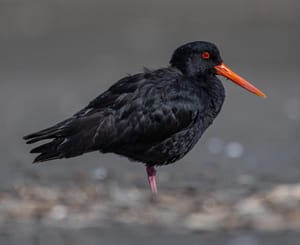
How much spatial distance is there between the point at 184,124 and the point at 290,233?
272 centimetres

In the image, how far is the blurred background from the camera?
28.7ft

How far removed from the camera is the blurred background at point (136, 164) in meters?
8.75

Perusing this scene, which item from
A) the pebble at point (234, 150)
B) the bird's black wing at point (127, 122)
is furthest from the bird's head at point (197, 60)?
the pebble at point (234, 150)

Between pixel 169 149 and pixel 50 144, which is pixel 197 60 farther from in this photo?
pixel 50 144

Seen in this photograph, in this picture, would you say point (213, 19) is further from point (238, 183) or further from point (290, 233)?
point (290, 233)

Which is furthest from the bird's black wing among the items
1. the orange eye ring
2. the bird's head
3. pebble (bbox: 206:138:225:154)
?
pebble (bbox: 206:138:225:154)

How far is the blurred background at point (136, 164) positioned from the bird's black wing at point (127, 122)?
1.48 feet

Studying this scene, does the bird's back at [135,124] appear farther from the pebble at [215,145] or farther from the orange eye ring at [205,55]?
the pebble at [215,145]

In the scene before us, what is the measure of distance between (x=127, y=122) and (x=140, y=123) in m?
0.13

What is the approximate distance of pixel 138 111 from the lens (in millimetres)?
10711

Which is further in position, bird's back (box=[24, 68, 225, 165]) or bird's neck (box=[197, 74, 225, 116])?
bird's neck (box=[197, 74, 225, 116])

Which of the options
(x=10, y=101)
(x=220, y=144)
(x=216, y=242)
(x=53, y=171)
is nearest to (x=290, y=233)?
(x=216, y=242)

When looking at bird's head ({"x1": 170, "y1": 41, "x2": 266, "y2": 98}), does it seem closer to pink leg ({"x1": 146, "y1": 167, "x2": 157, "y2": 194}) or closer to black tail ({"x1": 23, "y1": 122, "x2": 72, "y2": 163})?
pink leg ({"x1": 146, "y1": 167, "x2": 157, "y2": 194})

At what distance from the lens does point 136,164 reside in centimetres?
1330
